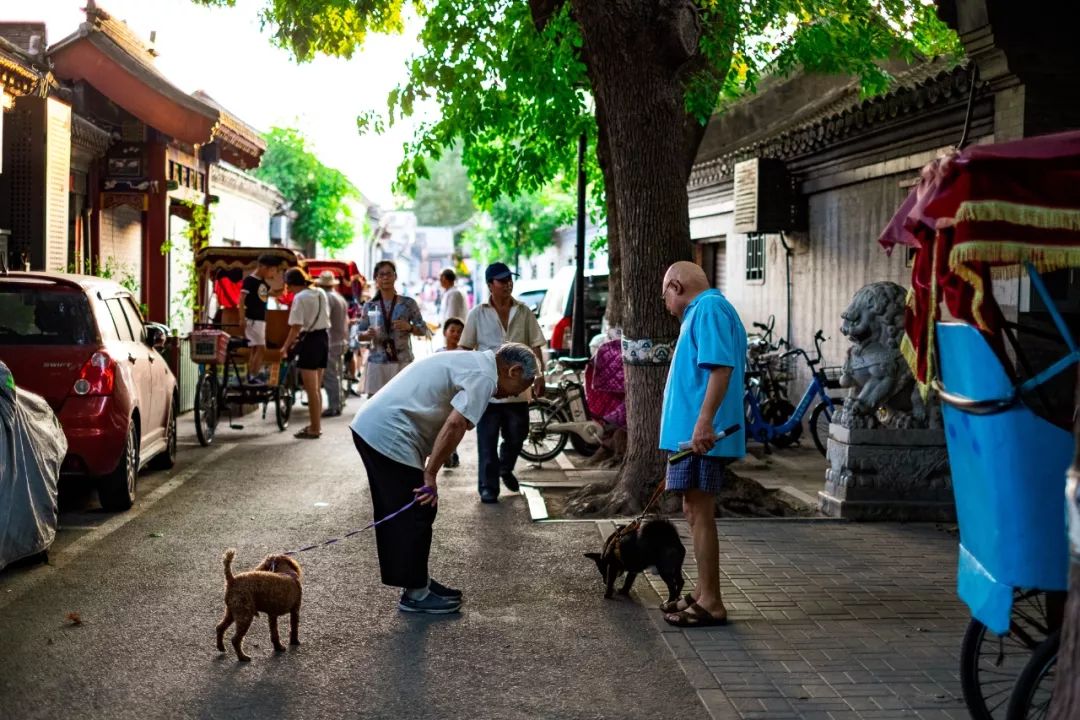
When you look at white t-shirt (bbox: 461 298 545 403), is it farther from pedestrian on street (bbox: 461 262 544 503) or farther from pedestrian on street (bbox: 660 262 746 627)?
pedestrian on street (bbox: 660 262 746 627)

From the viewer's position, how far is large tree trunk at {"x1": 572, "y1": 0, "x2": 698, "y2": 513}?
10070mm

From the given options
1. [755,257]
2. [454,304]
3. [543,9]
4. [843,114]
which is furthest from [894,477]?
[755,257]

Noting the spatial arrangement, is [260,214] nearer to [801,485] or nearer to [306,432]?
[306,432]

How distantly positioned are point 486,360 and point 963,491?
2527mm

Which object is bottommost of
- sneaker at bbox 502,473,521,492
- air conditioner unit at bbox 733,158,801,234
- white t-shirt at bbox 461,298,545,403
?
sneaker at bbox 502,473,521,492

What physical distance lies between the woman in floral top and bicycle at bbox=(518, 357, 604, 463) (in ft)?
4.60

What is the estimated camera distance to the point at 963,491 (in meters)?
4.99

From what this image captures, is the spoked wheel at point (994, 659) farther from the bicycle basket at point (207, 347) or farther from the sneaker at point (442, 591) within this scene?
the bicycle basket at point (207, 347)

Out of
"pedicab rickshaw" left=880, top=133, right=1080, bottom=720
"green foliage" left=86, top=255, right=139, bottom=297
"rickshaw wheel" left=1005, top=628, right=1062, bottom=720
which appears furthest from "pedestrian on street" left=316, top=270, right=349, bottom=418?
"rickshaw wheel" left=1005, top=628, right=1062, bottom=720

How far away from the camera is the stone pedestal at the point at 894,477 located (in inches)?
387

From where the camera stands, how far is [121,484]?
32.6 ft

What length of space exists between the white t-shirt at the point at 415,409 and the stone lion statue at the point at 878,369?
4.21 meters

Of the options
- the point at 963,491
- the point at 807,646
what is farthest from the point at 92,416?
the point at 963,491

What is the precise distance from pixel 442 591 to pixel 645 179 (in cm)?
419
